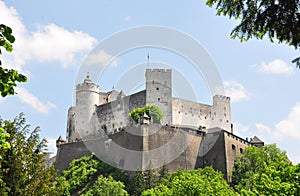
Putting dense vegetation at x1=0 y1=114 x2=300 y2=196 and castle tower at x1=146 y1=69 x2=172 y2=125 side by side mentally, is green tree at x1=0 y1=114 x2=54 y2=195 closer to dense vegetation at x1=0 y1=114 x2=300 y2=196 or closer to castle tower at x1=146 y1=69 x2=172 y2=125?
dense vegetation at x1=0 y1=114 x2=300 y2=196

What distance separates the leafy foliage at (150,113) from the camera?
218ft

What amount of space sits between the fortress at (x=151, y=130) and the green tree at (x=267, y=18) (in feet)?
156

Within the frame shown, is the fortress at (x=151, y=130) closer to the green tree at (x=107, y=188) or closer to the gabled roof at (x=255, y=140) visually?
the gabled roof at (x=255, y=140)

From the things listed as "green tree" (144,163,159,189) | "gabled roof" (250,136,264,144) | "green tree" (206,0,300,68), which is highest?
"gabled roof" (250,136,264,144)

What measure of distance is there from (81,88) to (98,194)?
3121 centimetres

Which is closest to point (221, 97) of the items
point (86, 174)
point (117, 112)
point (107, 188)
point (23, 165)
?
point (117, 112)

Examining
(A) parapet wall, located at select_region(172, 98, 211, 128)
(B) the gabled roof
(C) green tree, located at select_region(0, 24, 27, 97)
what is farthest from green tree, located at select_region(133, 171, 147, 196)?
(C) green tree, located at select_region(0, 24, 27, 97)

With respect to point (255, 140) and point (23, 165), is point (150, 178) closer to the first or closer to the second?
point (255, 140)

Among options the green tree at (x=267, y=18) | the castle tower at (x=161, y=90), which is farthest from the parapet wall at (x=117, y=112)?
the green tree at (x=267, y=18)

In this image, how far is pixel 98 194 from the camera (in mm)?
49281

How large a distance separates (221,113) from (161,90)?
13095mm

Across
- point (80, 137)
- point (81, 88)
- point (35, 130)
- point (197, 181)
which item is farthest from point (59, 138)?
point (35, 130)

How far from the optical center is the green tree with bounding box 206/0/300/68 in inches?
307

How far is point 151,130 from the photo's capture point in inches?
2336
